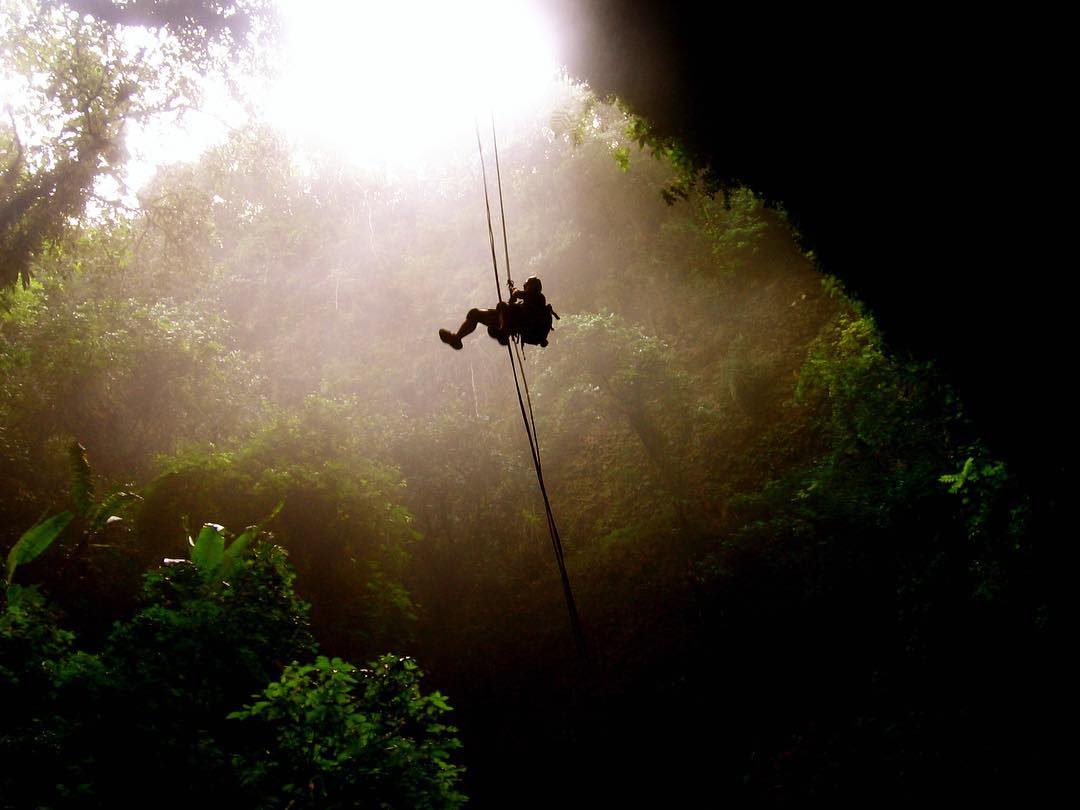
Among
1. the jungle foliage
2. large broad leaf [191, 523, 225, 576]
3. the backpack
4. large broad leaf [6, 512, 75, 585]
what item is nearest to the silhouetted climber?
the backpack

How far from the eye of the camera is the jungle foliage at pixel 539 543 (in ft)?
13.7

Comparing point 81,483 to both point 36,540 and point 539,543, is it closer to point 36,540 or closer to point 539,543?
point 36,540

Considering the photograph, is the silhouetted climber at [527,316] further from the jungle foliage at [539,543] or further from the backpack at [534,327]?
the jungle foliage at [539,543]

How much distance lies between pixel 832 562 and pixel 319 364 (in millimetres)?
23747

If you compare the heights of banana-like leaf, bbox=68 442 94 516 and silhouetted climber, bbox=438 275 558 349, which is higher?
banana-like leaf, bbox=68 442 94 516

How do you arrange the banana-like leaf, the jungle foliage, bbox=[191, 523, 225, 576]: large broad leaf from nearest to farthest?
the jungle foliage
bbox=[191, 523, 225, 576]: large broad leaf
the banana-like leaf

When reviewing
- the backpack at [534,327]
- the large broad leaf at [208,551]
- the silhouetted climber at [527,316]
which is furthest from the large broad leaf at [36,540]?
the backpack at [534,327]

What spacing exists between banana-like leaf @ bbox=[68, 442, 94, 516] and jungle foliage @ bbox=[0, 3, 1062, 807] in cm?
8

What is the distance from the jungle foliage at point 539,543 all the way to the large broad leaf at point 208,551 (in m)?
0.03

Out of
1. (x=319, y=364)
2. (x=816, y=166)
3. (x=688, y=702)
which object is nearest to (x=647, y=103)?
(x=816, y=166)

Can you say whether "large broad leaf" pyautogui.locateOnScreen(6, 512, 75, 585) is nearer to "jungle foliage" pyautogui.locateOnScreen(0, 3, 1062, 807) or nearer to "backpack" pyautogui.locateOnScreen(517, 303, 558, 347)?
"jungle foliage" pyautogui.locateOnScreen(0, 3, 1062, 807)

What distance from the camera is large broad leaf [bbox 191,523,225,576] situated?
5520 millimetres

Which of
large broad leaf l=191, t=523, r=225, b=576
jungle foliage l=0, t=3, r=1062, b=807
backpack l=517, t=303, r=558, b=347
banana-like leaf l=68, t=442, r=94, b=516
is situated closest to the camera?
jungle foliage l=0, t=3, r=1062, b=807

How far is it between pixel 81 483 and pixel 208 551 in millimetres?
3461
